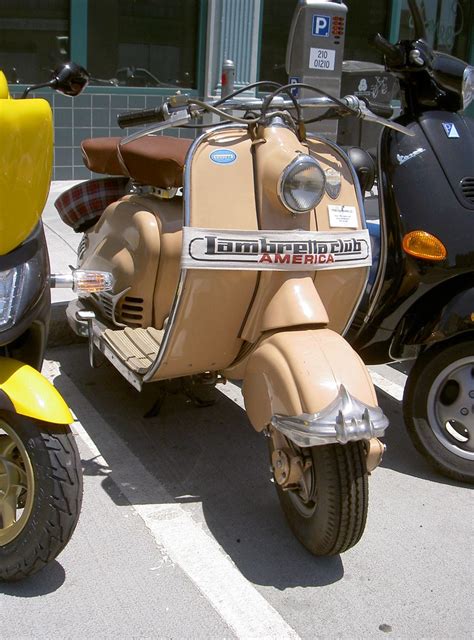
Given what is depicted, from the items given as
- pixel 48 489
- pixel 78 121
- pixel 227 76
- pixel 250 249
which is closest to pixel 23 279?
pixel 48 489

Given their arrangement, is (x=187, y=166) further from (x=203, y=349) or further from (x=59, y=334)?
(x=59, y=334)

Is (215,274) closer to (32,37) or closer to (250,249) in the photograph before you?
(250,249)

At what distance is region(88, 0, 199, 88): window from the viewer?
323 inches

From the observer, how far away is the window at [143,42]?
323 inches

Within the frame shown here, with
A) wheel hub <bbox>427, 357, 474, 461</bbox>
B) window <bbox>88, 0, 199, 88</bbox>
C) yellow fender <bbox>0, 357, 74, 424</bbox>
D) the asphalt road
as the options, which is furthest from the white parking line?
window <bbox>88, 0, 199, 88</bbox>

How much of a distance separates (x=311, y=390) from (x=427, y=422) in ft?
3.19

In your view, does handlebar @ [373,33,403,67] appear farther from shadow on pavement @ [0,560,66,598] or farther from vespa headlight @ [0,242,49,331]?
shadow on pavement @ [0,560,66,598]

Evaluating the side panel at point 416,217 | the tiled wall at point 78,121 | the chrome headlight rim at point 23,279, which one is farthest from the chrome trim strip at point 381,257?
the tiled wall at point 78,121

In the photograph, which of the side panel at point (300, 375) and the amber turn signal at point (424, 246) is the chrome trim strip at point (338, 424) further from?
the amber turn signal at point (424, 246)

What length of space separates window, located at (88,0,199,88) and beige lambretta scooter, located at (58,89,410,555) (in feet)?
17.1

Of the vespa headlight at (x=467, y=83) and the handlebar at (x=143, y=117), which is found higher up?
the vespa headlight at (x=467, y=83)

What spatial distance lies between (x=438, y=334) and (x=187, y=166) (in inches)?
45.8

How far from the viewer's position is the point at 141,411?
3.91 m

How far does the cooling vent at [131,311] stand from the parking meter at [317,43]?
300 cm
